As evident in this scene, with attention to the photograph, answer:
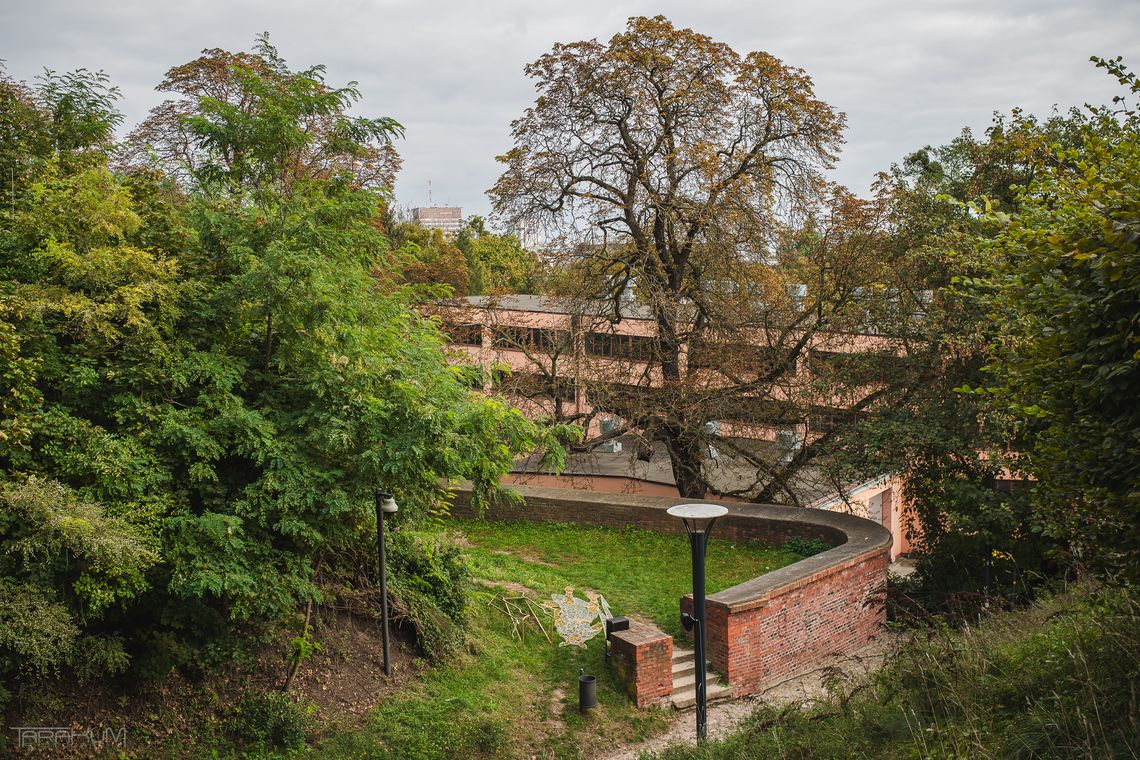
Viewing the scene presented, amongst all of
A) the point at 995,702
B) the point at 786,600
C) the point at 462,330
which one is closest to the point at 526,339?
the point at 462,330

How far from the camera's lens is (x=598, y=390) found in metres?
16.8

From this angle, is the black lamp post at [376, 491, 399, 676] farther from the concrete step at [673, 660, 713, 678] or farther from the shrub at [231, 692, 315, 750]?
the concrete step at [673, 660, 713, 678]

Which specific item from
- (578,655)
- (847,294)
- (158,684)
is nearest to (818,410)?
(847,294)

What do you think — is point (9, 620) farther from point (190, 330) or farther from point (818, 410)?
point (818, 410)

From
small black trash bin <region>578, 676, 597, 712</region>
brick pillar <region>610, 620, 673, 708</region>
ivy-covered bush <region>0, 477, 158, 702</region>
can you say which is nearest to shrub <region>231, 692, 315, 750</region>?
ivy-covered bush <region>0, 477, 158, 702</region>

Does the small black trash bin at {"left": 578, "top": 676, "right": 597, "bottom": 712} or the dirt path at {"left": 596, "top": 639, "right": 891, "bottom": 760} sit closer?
the dirt path at {"left": 596, "top": 639, "right": 891, "bottom": 760}

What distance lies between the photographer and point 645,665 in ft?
33.5

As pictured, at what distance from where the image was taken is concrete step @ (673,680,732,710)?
408 inches

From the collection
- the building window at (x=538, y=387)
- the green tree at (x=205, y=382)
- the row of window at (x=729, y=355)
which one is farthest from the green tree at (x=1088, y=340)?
the building window at (x=538, y=387)

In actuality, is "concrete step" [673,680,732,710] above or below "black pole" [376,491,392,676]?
below

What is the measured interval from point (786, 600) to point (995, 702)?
589 centimetres

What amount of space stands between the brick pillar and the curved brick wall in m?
0.02

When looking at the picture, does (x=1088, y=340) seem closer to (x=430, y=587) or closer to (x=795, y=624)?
(x=795, y=624)

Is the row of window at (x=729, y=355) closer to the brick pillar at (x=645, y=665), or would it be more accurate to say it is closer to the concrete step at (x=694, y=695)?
the brick pillar at (x=645, y=665)
